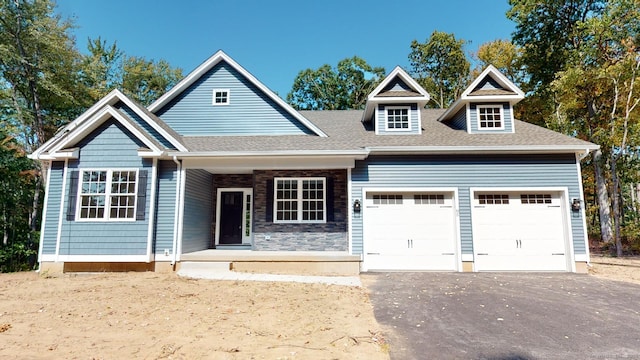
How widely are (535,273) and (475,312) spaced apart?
4.82m

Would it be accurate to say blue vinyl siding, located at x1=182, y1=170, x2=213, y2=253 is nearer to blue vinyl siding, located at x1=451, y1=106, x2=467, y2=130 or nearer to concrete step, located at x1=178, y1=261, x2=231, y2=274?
concrete step, located at x1=178, y1=261, x2=231, y2=274

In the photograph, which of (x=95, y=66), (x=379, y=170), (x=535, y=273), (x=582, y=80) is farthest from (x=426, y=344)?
(x=95, y=66)

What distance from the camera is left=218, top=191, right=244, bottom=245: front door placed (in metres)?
11.6

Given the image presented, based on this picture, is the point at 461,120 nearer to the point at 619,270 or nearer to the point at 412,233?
the point at 412,233

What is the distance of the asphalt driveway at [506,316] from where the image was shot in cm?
402

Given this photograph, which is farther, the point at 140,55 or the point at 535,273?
the point at 140,55

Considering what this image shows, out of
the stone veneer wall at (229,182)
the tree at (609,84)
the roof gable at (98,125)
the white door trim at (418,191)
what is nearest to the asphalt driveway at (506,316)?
the white door trim at (418,191)

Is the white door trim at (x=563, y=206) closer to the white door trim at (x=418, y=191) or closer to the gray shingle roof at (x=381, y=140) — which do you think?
the white door trim at (x=418, y=191)

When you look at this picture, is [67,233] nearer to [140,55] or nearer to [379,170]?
[379,170]

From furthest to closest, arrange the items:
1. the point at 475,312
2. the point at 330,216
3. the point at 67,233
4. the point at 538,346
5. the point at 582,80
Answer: the point at 582,80 → the point at 330,216 → the point at 67,233 → the point at 475,312 → the point at 538,346

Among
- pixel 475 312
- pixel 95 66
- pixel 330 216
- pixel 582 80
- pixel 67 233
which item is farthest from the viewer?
pixel 95 66

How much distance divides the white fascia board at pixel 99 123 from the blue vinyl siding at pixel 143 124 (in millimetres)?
570

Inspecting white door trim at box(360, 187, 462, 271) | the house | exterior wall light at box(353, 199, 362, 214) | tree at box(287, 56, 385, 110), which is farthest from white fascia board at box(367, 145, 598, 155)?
tree at box(287, 56, 385, 110)

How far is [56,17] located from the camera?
50.5 ft
